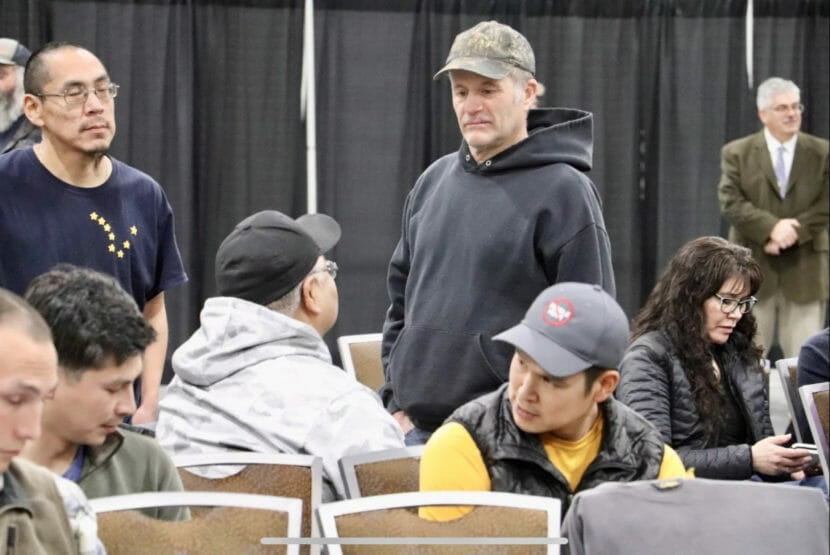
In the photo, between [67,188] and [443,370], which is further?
[67,188]

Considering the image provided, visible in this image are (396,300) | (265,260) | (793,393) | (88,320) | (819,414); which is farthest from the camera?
(793,393)

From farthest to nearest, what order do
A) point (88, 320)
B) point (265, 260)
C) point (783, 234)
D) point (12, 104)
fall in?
point (783, 234), point (12, 104), point (265, 260), point (88, 320)

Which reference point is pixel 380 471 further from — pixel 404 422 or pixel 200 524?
pixel 404 422

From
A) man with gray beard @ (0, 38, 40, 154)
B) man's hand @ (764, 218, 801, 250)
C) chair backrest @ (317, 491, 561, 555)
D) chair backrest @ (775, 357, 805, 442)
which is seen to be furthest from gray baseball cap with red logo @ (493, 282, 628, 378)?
man's hand @ (764, 218, 801, 250)

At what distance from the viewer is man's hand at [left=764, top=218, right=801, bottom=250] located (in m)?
7.44

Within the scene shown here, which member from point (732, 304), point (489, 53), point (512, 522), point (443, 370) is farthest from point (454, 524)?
point (732, 304)

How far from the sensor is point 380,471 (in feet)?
8.48

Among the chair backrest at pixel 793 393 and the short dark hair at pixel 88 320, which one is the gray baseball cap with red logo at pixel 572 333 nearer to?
the short dark hair at pixel 88 320

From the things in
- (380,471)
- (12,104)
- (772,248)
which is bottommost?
(772,248)

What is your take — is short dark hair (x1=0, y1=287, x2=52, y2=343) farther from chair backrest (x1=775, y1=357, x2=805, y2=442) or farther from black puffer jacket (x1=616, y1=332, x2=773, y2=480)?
chair backrest (x1=775, y1=357, x2=805, y2=442)

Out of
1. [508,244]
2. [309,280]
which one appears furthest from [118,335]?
[508,244]

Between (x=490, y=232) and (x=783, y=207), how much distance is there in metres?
4.87

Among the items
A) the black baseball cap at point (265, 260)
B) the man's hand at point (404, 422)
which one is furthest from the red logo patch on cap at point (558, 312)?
the man's hand at point (404, 422)

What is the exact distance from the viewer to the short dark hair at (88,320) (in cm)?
219
